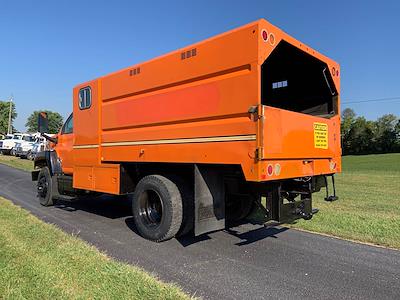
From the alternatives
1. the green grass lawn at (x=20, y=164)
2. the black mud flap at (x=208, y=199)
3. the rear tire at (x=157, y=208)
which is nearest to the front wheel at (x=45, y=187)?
the rear tire at (x=157, y=208)

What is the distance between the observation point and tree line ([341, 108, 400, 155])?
7401 cm

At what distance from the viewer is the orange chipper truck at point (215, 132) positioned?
4.78 metres

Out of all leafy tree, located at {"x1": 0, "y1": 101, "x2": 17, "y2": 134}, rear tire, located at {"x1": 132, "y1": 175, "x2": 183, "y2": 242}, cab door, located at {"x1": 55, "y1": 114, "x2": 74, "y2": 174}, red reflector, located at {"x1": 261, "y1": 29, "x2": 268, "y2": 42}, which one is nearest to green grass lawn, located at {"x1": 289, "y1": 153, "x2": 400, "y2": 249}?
→ rear tire, located at {"x1": 132, "y1": 175, "x2": 183, "y2": 242}

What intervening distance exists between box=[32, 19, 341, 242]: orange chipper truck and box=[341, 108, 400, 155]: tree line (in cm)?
7259

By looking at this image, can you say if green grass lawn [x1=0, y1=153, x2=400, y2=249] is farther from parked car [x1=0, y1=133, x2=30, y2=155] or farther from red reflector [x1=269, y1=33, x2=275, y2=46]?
parked car [x1=0, y1=133, x2=30, y2=155]

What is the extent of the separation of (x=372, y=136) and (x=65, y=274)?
80.1 metres

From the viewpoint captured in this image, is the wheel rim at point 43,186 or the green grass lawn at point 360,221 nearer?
the green grass lawn at point 360,221

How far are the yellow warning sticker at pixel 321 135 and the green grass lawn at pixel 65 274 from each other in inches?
124

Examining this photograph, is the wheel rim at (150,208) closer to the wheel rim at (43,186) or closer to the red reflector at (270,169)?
the red reflector at (270,169)

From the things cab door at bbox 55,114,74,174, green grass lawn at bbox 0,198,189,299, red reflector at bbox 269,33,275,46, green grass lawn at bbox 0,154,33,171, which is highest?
red reflector at bbox 269,33,275,46

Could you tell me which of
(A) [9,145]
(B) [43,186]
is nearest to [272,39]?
(B) [43,186]

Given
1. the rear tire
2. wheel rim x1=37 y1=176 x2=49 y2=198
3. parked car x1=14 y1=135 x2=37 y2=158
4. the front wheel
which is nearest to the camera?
the rear tire

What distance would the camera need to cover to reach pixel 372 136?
7569 cm

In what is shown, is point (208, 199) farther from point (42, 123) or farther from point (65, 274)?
point (42, 123)
